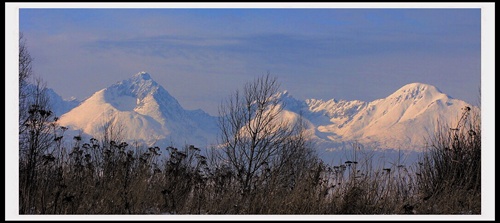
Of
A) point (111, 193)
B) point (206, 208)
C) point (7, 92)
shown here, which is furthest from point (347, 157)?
point (7, 92)

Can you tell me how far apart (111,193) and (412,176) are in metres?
4.05

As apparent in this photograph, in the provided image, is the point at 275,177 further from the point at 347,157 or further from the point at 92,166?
the point at 92,166

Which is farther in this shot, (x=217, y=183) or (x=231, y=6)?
(x=217, y=183)

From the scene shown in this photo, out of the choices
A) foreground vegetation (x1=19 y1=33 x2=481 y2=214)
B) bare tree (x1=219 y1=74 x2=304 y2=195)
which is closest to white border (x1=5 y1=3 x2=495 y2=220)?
foreground vegetation (x1=19 y1=33 x2=481 y2=214)

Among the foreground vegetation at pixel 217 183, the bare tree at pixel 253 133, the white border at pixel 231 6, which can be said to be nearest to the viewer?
the white border at pixel 231 6

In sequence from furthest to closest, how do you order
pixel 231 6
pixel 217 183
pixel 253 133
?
pixel 253 133 < pixel 217 183 < pixel 231 6

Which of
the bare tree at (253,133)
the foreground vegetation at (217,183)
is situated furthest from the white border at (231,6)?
the bare tree at (253,133)

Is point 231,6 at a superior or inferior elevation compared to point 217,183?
superior

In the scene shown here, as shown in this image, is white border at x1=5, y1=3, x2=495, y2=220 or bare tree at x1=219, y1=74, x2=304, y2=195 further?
bare tree at x1=219, y1=74, x2=304, y2=195

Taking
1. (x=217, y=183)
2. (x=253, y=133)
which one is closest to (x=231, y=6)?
(x=217, y=183)

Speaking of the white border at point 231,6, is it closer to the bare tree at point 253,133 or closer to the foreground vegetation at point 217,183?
the foreground vegetation at point 217,183

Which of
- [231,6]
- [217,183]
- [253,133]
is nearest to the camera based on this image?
[231,6]

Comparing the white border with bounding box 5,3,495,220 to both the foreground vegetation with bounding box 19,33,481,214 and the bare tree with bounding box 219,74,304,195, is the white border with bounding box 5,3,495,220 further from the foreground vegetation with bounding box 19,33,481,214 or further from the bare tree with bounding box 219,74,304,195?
the bare tree with bounding box 219,74,304,195

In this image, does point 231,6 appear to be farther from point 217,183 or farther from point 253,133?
point 253,133
